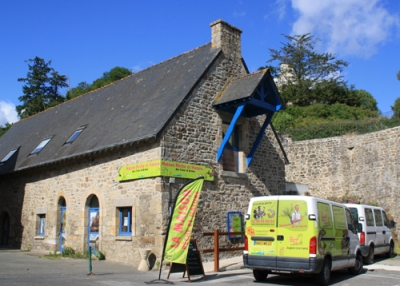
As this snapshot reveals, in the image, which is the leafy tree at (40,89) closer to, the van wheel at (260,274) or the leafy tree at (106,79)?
the leafy tree at (106,79)

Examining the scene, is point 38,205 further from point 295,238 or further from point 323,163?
point 323,163

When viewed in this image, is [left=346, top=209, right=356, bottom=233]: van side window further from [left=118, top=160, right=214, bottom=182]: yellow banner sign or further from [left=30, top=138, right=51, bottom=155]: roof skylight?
[left=30, top=138, right=51, bottom=155]: roof skylight

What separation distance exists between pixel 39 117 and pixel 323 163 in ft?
55.7

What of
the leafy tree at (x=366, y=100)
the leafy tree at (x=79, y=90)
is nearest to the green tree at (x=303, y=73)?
the leafy tree at (x=366, y=100)

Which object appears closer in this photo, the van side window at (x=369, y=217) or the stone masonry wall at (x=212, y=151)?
the stone masonry wall at (x=212, y=151)

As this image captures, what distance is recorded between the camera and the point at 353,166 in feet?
75.0

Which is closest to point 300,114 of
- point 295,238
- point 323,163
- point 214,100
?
point 323,163

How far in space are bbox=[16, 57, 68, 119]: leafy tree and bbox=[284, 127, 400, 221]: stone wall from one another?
35112 millimetres

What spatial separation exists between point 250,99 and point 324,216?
17.9ft

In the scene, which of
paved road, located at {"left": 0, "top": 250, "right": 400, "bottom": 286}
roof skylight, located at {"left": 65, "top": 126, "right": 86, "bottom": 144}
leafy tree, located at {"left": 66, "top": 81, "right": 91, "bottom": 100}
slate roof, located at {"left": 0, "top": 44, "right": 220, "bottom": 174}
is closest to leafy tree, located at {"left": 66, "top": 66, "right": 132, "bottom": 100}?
leafy tree, located at {"left": 66, "top": 81, "right": 91, "bottom": 100}

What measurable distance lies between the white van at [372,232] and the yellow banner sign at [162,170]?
4.76m

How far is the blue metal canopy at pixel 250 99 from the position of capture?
14080 millimetres

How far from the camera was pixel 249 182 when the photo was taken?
1570cm

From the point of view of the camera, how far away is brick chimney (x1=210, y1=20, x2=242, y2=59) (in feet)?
51.6
